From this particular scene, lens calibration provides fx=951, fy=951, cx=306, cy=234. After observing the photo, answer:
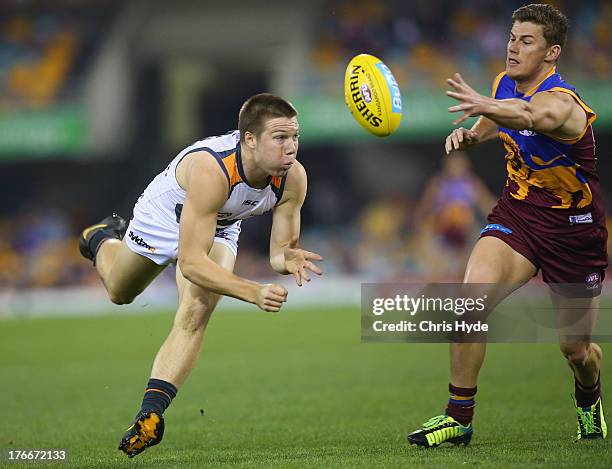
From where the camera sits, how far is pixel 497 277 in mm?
5887

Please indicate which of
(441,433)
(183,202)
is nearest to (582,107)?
(441,433)

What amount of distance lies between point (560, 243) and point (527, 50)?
4.03 feet

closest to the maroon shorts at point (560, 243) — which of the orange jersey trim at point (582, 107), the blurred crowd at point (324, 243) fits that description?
the orange jersey trim at point (582, 107)

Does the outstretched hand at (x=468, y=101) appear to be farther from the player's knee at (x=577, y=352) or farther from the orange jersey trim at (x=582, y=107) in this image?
the player's knee at (x=577, y=352)

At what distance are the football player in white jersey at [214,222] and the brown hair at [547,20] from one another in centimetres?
157

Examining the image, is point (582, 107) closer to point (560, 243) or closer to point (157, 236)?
point (560, 243)

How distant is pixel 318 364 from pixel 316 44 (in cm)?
1572

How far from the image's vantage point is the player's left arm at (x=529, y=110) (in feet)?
17.0

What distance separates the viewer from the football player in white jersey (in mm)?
5473

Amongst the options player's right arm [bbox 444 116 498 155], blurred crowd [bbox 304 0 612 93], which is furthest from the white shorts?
blurred crowd [bbox 304 0 612 93]

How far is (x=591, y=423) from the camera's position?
6.14 metres

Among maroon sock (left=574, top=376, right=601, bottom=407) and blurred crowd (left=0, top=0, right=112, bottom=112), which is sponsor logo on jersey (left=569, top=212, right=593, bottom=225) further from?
blurred crowd (left=0, top=0, right=112, bottom=112)

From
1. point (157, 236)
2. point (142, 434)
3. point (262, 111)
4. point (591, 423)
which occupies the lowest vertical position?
point (142, 434)

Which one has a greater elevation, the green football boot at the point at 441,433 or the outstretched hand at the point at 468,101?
the outstretched hand at the point at 468,101
